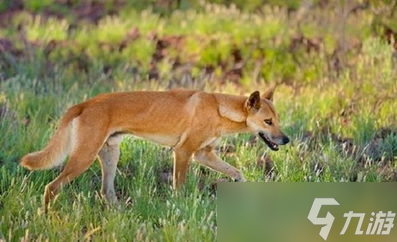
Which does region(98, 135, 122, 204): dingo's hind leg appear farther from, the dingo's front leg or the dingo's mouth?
the dingo's mouth

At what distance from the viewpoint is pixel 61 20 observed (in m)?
17.6

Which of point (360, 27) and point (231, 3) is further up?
point (360, 27)

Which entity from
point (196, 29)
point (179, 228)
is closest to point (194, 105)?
point (179, 228)

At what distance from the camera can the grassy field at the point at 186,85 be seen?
25.4 ft

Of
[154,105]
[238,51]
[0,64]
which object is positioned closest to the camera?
[154,105]

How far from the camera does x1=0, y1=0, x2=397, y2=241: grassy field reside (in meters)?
7.73

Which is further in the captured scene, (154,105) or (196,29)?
(196,29)

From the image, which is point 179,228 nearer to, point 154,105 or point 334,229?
point 334,229

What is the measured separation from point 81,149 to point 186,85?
4993 mm

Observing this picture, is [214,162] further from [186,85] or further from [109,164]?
[186,85]

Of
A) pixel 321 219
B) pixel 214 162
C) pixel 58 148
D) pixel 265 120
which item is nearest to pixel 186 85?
pixel 214 162

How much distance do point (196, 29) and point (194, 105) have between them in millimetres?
7320

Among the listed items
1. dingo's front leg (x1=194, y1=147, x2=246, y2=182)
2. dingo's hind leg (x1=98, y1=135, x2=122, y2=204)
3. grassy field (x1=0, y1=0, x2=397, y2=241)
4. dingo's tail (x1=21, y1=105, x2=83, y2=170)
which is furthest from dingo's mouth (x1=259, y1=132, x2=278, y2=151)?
dingo's tail (x1=21, y1=105, x2=83, y2=170)

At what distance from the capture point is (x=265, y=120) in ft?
28.0
